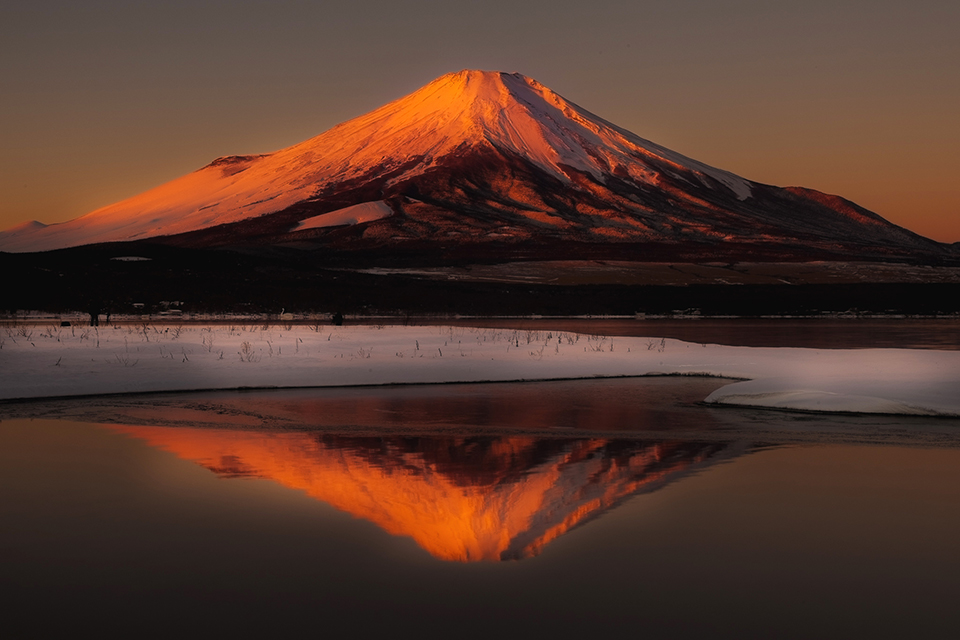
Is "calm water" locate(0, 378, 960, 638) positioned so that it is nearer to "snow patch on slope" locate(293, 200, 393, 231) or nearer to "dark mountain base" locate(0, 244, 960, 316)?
"dark mountain base" locate(0, 244, 960, 316)

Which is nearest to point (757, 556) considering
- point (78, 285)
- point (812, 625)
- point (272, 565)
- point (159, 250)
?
point (812, 625)

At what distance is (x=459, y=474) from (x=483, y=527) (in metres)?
2.74

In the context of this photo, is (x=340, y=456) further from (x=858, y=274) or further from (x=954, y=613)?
(x=858, y=274)

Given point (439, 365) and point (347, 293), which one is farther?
point (347, 293)

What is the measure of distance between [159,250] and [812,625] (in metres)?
98.5

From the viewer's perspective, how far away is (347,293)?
Result: 73.6 m

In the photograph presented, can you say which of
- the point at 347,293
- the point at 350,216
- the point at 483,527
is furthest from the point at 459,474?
the point at 350,216

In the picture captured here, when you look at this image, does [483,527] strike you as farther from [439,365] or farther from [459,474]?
[439,365]

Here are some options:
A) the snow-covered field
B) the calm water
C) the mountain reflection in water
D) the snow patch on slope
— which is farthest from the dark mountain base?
the snow patch on slope

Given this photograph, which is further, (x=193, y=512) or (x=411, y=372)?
(x=411, y=372)

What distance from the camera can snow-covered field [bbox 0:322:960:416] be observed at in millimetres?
19453

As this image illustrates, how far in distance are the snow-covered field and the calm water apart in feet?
9.22

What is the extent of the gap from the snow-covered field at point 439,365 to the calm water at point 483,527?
2811 mm

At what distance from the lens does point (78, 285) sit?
64.3 m
